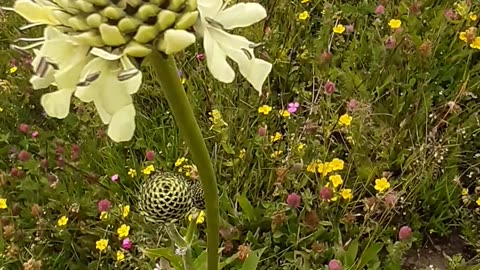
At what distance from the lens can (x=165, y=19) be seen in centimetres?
94

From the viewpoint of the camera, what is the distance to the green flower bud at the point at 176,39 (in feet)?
3.05

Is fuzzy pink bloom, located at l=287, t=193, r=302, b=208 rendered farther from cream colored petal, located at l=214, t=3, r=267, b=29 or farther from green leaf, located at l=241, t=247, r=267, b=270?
cream colored petal, located at l=214, t=3, r=267, b=29

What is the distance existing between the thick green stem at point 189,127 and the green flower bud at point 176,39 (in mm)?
45

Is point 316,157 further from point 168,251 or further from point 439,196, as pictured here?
point 168,251

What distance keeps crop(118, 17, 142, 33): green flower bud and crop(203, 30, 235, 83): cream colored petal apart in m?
0.09

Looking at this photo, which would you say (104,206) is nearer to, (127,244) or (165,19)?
(127,244)

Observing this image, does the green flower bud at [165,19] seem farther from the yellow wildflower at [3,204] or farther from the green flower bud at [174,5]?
the yellow wildflower at [3,204]

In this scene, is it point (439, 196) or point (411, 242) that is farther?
point (439, 196)

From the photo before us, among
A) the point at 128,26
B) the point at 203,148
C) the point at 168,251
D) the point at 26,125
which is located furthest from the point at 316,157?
the point at 128,26

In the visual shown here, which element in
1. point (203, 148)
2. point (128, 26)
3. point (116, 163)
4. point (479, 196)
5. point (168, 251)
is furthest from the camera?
point (116, 163)

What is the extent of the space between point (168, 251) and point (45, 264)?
0.69m

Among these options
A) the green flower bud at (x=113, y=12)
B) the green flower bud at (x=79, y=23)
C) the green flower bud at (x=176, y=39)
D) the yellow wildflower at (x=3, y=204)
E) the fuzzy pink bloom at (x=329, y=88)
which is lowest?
the yellow wildflower at (x=3, y=204)

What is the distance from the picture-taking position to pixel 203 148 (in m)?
1.13

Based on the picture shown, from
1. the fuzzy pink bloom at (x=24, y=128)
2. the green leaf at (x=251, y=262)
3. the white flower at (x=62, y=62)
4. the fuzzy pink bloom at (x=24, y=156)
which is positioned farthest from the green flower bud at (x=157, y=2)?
the fuzzy pink bloom at (x=24, y=128)
